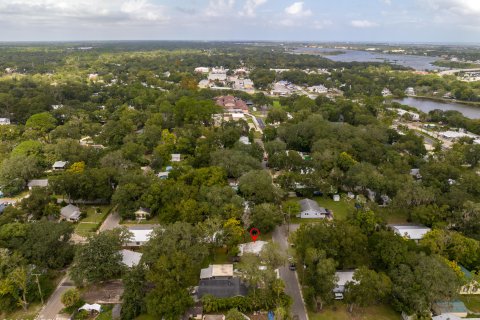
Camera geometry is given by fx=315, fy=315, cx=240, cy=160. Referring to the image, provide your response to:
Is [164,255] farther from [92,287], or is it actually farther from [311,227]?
[311,227]

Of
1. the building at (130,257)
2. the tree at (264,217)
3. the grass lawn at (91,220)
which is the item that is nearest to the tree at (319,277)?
the tree at (264,217)

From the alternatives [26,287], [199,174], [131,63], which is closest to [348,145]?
[199,174]

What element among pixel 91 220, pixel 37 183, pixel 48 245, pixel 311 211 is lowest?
pixel 91 220

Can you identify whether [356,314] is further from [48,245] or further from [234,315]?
[48,245]

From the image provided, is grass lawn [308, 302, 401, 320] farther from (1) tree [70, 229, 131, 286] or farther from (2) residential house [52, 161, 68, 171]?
(2) residential house [52, 161, 68, 171]

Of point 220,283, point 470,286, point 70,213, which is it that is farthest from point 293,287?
point 70,213
